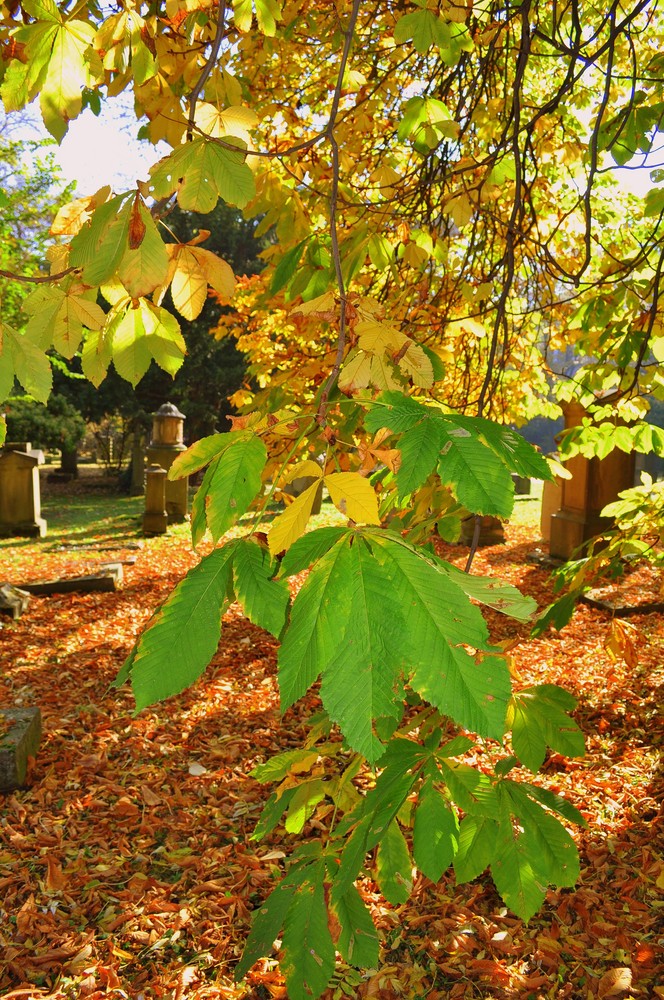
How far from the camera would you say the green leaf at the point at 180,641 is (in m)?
0.78

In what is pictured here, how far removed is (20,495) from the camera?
1237cm

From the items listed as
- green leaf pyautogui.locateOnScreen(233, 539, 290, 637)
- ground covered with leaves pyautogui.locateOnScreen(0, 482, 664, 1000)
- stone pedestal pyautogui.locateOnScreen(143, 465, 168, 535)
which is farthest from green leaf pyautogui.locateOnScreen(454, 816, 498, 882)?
stone pedestal pyautogui.locateOnScreen(143, 465, 168, 535)

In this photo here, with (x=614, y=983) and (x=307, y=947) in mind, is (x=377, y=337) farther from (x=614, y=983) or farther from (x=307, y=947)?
(x=614, y=983)

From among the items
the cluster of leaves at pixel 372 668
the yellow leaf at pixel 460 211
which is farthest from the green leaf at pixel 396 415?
the yellow leaf at pixel 460 211

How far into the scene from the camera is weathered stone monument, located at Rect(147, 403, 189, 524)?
44.5ft

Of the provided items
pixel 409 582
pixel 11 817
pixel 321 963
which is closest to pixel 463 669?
pixel 409 582

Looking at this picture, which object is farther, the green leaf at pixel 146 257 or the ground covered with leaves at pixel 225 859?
the ground covered with leaves at pixel 225 859

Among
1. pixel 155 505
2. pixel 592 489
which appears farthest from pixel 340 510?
pixel 155 505

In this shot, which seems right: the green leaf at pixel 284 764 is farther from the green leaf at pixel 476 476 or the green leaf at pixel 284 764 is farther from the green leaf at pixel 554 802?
the green leaf at pixel 476 476

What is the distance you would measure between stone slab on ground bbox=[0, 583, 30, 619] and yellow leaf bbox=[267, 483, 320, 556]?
6647 millimetres

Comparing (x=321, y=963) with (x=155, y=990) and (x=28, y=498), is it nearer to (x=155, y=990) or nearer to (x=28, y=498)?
(x=155, y=990)

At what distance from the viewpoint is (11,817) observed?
358 centimetres

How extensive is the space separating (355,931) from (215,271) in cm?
141

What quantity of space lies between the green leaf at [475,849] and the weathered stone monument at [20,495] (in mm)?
12120
